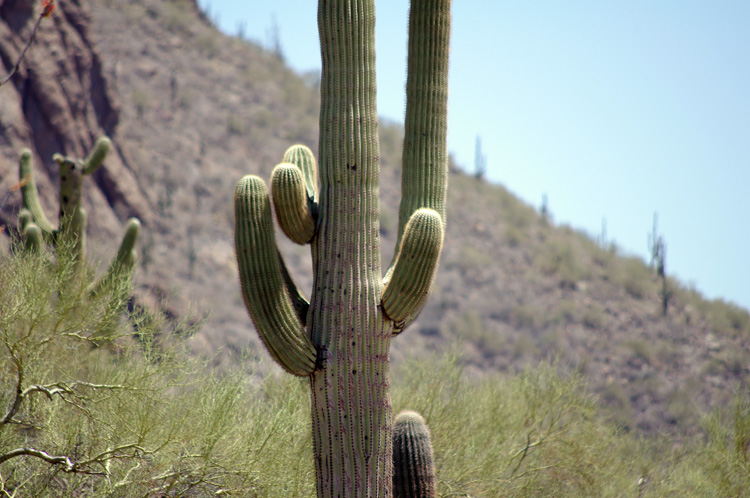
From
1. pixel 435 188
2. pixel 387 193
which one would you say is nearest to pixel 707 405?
pixel 387 193

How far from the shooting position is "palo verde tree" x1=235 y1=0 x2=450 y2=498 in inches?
241

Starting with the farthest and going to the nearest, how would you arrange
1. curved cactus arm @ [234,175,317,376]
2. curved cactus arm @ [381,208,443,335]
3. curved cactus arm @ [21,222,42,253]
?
1. curved cactus arm @ [21,222,42,253]
2. curved cactus arm @ [381,208,443,335]
3. curved cactus arm @ [234,175,317,376]

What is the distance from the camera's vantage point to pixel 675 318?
89.0 ft

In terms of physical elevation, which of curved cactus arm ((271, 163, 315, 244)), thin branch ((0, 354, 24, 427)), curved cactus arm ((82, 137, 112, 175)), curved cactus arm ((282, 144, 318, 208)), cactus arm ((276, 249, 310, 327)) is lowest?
thin branch ((0, 354, 24, 427))

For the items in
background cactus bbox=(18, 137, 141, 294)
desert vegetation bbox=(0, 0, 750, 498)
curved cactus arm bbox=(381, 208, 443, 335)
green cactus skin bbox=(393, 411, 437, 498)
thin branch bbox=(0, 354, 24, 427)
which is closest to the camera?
curved cactus arm bbox=(381, 208, 443, 335)

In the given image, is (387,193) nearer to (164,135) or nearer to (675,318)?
(164,135)

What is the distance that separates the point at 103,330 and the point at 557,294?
70.4 ft

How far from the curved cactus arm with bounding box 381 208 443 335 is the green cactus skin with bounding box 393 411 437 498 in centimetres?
214

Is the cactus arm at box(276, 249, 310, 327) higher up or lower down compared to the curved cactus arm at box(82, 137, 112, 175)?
lower down

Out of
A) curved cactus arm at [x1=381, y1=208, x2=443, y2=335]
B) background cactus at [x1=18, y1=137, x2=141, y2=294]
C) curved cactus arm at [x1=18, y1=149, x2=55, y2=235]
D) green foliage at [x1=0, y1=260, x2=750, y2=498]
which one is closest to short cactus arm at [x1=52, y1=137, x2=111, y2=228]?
background cactus at [x1=18, y1=137, x2=141, y2=294]

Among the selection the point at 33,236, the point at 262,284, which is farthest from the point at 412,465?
the point at 33,236

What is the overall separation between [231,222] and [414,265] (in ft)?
67.8

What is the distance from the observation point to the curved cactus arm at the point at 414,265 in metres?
6.26

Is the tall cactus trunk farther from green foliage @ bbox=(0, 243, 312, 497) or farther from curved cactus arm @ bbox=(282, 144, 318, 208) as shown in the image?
green foliage @ bbox=(0, 243, 312, 497)
